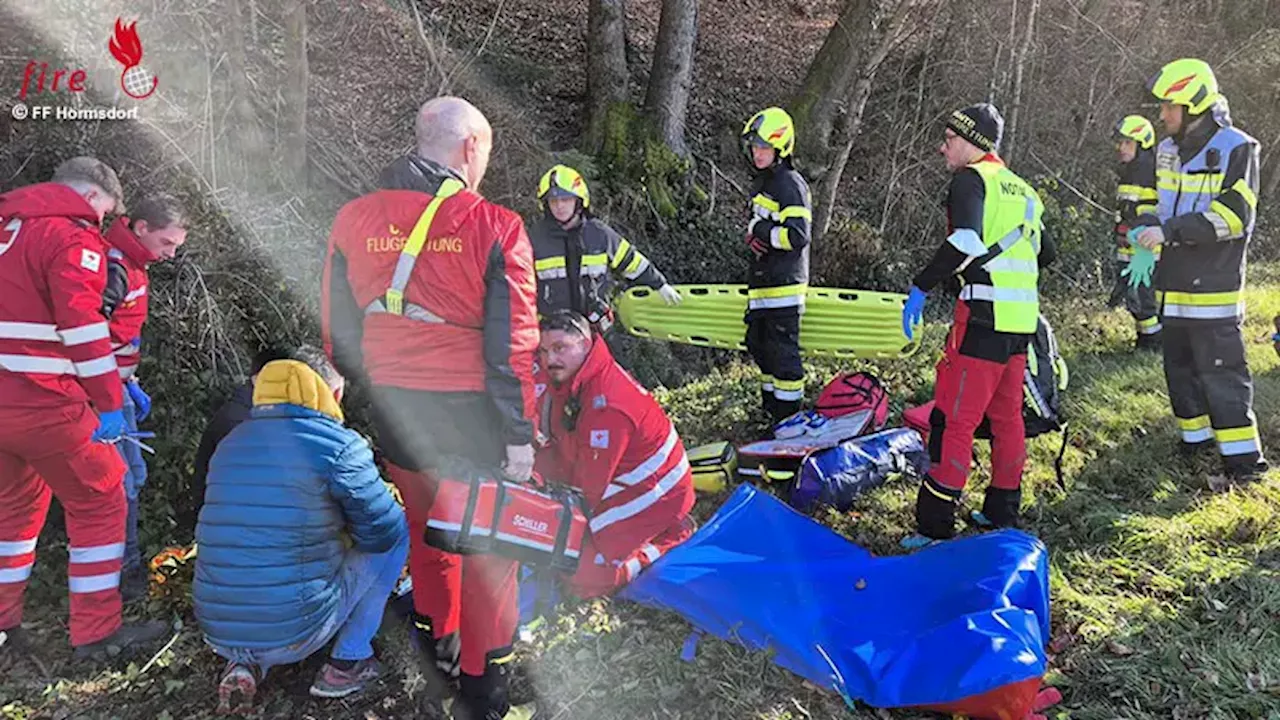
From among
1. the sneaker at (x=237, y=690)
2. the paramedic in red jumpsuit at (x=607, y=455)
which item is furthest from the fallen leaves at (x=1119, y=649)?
the sneaker at (x=237, y=690)

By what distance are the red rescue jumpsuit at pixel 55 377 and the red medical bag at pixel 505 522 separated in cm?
161

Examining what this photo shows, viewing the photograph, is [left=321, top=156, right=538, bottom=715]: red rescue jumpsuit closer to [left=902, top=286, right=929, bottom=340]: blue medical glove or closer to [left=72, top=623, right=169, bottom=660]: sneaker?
[left=72, top=623, right=169, bottom=660]: sneaker

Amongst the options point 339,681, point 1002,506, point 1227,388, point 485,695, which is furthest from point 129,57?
point 1227,388

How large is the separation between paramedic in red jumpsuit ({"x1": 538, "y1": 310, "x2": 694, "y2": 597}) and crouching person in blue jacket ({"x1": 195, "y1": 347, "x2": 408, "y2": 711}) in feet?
3.03

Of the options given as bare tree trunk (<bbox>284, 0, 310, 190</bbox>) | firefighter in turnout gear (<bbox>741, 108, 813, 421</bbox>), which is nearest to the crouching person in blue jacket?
firefighter in turnout gear (<bbox>741, 108, 813, 421</bbox>)

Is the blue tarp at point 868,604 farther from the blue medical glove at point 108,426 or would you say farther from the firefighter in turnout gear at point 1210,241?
the blue medical glove at point 108,426

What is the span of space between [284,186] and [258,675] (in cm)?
425

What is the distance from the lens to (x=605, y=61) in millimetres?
8656

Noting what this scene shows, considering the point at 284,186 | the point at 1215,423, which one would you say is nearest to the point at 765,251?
the point at 1215,423

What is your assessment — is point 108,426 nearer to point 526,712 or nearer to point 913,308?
point 526,712

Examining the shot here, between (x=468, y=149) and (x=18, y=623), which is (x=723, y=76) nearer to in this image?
(x=468, y=149)

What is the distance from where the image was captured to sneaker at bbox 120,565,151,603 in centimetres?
405

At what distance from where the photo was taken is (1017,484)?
13.8 feet

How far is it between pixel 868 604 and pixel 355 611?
6.86ft
